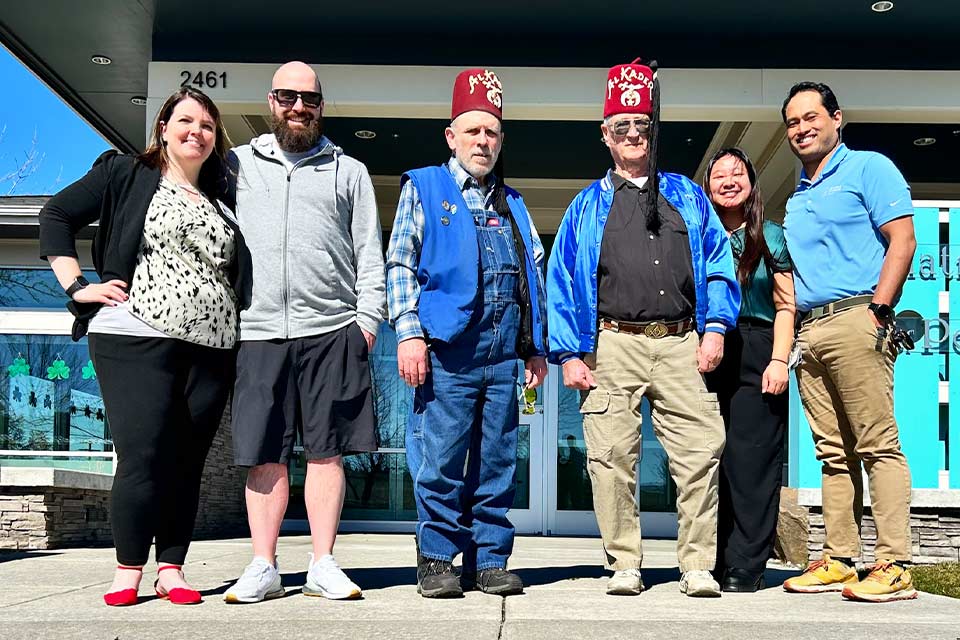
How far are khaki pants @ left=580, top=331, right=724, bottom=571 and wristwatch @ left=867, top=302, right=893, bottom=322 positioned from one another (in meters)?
0.61

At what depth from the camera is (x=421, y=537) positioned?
3455 mm

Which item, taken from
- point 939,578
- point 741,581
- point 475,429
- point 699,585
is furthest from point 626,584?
point 939,578

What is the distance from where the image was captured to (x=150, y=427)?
317 centimetres

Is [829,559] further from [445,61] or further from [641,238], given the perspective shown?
[445,61]

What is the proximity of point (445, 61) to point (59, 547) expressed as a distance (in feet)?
15.1

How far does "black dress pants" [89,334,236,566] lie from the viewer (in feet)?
10.3

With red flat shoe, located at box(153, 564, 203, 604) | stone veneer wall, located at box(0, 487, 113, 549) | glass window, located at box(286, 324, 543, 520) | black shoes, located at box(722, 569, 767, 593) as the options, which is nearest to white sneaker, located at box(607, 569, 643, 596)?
black shoes, located at box(722, 569, 767, 593)

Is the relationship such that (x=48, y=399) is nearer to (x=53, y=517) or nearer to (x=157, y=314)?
(x=53, y=517)

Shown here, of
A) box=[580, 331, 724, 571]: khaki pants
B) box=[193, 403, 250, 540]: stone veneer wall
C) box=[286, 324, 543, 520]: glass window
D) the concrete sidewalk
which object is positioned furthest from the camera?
box=[286, 324, 543, 520]: glass window

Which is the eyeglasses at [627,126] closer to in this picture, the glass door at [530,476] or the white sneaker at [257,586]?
the white sneaker at [257,586]

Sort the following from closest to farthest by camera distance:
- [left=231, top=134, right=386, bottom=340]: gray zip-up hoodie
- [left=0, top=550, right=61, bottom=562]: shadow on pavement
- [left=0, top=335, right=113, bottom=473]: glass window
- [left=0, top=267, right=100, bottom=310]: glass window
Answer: [left=231, top=134, right=386, bottom=340]: gray zip-up hoodie, [left=0, top=550, right=61, bottom=562]: shadow on pavement, [left=0, top=335, right=113, bottom=473]: glass window, [left=0, top=267, right=100, bottom=310]: glass window

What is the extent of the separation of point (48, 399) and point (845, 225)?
8641mm

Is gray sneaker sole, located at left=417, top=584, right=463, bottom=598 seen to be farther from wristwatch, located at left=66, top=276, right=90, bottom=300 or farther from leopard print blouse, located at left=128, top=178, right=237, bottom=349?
wristwatch, located at left=66, top=276, right=90, bottom=300

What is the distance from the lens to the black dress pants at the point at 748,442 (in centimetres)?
390
